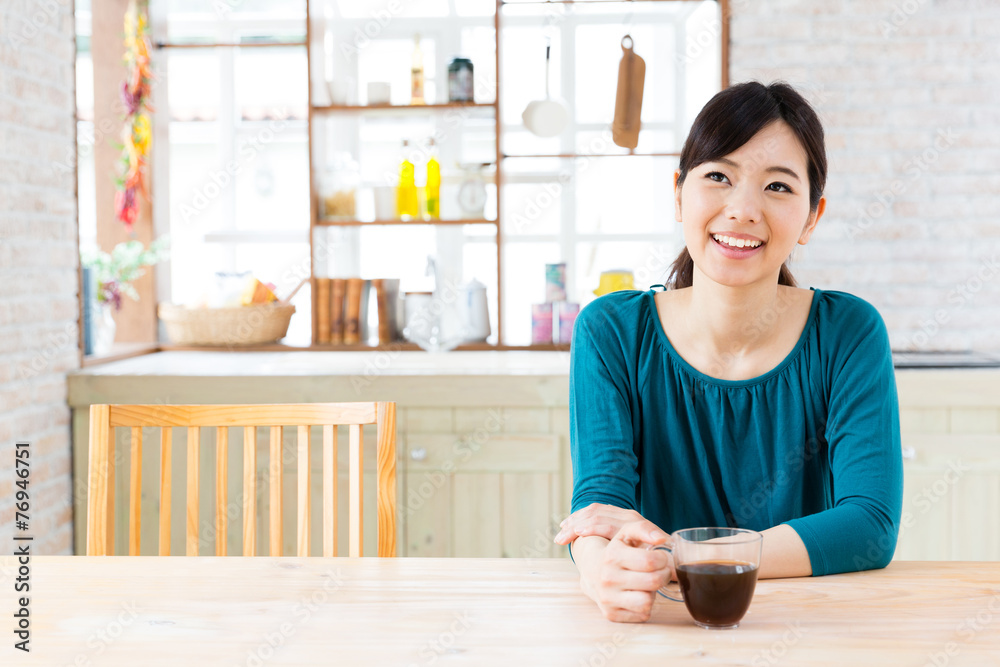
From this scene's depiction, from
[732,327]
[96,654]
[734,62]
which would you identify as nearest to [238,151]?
[734,62]

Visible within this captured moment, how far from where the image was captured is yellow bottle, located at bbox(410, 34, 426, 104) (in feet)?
9.72

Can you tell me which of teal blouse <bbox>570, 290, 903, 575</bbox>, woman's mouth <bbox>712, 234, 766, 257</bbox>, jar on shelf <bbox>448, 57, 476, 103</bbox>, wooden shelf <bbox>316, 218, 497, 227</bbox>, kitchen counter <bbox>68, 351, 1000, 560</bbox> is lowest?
kitchen counter <bbox>68, 351, 1000, 560</bbox>

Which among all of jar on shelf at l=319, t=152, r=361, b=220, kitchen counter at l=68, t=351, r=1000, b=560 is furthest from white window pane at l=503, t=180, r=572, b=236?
kitchen counter at l=68, t=351, r=1000, b=560

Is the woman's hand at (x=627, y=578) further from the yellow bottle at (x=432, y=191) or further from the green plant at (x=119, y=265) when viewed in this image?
the green plant at (x=119, y=265)

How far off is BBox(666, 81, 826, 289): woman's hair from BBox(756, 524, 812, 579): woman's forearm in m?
0.54

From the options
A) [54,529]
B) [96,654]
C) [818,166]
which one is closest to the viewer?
[96,654]

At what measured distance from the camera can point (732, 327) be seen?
129 cm

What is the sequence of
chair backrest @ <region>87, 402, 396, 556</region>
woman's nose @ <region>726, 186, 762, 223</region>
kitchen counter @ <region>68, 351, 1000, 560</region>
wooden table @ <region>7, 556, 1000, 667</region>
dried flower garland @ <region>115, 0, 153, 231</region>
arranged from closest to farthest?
wooden table @ <region>7, 556, 1000, 667</region>
woman's nose @ <region>726, 186, 762, 223</region>
chair backrest @ <region>87, 402, 396, 556</region>
kitchen counter @ <region>68, 351, 1000, 560</region>
dried flower garland @ <region>115, 0, 153, 231</region>

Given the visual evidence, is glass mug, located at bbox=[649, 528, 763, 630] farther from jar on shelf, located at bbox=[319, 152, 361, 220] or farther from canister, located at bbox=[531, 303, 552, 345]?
jar on shelf, located at bbox=[319, 152, 361, 220]

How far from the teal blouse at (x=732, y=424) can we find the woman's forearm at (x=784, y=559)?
18 cm

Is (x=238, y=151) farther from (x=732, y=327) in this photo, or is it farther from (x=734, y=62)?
(x=732, y=327)

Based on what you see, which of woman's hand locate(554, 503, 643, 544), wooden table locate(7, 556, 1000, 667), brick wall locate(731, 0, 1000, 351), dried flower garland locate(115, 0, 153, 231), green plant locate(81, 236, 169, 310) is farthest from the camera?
dried flower garland locate(115, 0, 153, 231)

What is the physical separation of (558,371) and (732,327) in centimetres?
108

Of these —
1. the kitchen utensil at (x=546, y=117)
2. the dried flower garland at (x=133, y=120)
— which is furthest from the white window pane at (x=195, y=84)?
the kitchen utensil at (x=546, y=117)
